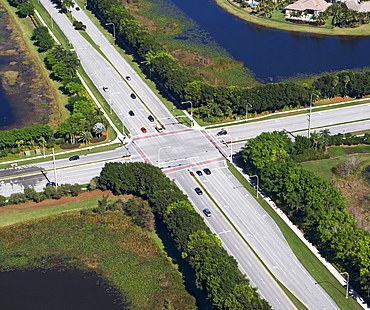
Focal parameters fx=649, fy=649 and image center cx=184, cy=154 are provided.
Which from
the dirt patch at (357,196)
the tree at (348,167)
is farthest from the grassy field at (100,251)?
the tree at (348,167)

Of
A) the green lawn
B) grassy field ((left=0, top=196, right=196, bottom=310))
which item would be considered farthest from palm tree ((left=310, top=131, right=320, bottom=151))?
the green lawn

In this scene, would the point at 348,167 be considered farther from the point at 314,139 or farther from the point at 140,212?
the point at 140,212

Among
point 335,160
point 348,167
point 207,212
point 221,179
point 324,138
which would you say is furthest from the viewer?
point 324,138

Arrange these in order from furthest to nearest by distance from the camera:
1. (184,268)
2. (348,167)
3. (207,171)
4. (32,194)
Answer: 1. (207,171)
2. (348,167)
3. (32,194)
4. (184,268)

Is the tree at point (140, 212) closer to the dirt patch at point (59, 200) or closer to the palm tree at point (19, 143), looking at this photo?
the dirt patch at point (59, 200)

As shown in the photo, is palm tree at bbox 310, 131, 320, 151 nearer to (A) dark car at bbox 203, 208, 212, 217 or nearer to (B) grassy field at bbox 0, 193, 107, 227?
(A) dark car at bbox 203, 208, 212, 217

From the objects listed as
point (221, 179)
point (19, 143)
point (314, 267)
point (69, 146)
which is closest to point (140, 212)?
point (221, 179)
